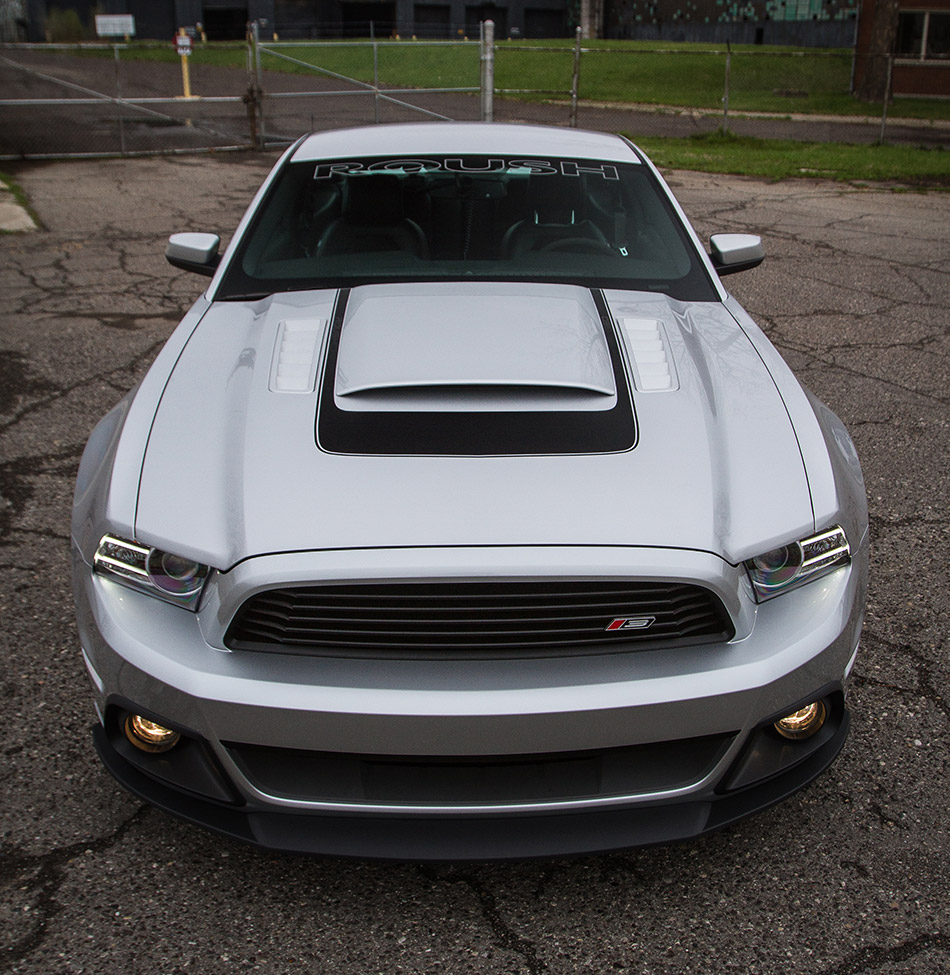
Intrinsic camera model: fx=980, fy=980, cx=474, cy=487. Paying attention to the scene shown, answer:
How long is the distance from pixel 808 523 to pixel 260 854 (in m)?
1.41

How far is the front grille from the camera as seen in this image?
187 cm

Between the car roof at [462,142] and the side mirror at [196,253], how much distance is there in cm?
45

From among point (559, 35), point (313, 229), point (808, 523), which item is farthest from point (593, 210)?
point (559, 35)

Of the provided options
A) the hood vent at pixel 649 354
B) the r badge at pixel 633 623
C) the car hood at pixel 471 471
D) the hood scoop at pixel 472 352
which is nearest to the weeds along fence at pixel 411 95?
the hood scoop at pixel 472 352

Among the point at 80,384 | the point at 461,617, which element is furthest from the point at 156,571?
the point at 80,384

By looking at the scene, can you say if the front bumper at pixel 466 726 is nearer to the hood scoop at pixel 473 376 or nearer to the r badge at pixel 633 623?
the r badge at pixel 633 623

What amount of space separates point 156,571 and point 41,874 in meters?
0.74

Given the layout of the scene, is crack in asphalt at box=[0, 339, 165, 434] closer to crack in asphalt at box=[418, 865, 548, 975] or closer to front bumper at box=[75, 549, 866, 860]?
front bumper at box=[75, 549, 866, 860]

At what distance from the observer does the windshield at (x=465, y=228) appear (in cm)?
316

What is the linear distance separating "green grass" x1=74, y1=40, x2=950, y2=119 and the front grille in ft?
68.4

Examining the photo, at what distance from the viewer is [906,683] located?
110 inches

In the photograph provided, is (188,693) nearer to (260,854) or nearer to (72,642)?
(260,854)

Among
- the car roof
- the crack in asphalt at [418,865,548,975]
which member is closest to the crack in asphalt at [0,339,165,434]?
the car roof

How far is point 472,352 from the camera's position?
2498mm
